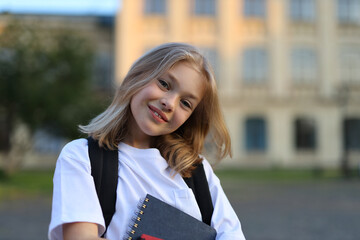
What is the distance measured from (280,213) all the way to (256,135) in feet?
52.5

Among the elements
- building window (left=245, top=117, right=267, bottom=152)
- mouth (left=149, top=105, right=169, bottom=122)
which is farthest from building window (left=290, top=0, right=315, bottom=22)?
mouth (left=149, top=105, right=169, bottom=122)

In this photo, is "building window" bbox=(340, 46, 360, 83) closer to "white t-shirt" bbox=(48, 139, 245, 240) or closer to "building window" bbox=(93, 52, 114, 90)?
"building window" bbox=(93, 52, 114, 90)

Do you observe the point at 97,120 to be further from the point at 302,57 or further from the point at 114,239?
the point at 302,57

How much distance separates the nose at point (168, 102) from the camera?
1.39 metres

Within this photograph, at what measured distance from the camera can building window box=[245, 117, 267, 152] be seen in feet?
77.8

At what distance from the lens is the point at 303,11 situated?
24.2 m

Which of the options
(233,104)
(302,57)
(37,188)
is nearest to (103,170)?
(37,188)

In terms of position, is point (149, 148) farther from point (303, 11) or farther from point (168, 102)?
point (303, 11)

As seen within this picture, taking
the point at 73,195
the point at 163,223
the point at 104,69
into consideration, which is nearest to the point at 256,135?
the point at 104,69

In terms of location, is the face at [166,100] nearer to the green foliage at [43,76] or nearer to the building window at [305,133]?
the green foliage at [43,76]

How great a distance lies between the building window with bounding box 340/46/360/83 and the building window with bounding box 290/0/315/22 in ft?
8.86

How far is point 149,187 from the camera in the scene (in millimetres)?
1361

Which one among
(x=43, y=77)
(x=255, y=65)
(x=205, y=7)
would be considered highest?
(x=205, y=7)

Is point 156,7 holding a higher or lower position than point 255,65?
higher
